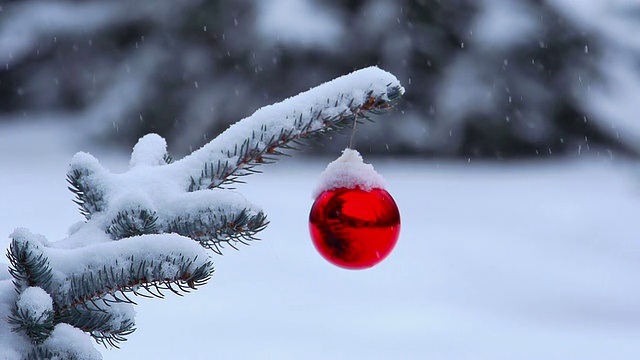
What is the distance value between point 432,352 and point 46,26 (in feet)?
13.3

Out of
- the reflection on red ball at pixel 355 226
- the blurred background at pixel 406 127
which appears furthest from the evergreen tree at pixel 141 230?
the blurred background at pixel 406 127

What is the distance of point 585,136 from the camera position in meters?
4.64

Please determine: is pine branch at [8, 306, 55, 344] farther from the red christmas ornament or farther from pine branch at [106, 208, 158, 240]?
the red christmas ornament

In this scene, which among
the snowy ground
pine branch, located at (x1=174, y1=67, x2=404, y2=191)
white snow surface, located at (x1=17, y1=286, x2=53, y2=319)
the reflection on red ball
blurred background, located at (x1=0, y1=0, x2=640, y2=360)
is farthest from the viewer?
blurred background, located at (x1=0, y1=0, x2=640, y2=360)

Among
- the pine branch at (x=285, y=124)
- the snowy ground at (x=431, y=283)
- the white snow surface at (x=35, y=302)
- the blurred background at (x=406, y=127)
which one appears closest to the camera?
the white snow surface at (x=35, y=302)

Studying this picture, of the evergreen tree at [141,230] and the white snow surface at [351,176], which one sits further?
the white snow surface at [351,176]

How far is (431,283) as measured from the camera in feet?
8.57

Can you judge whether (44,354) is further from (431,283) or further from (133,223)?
(431,283)

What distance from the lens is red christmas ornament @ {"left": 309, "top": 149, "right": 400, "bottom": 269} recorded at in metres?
0.90

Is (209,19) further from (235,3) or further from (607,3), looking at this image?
(607,3)

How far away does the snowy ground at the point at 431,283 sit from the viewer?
84.7 inches

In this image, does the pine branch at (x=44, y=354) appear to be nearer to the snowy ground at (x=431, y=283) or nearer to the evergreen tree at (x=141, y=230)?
the evergreen tree at (x=141, y=230)

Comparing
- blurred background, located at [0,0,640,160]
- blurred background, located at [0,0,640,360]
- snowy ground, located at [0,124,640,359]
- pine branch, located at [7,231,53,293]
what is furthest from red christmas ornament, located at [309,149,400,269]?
blurred background, located at [0,0,640,160]

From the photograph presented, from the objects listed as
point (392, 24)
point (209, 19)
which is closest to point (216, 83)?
point (209, 19)
